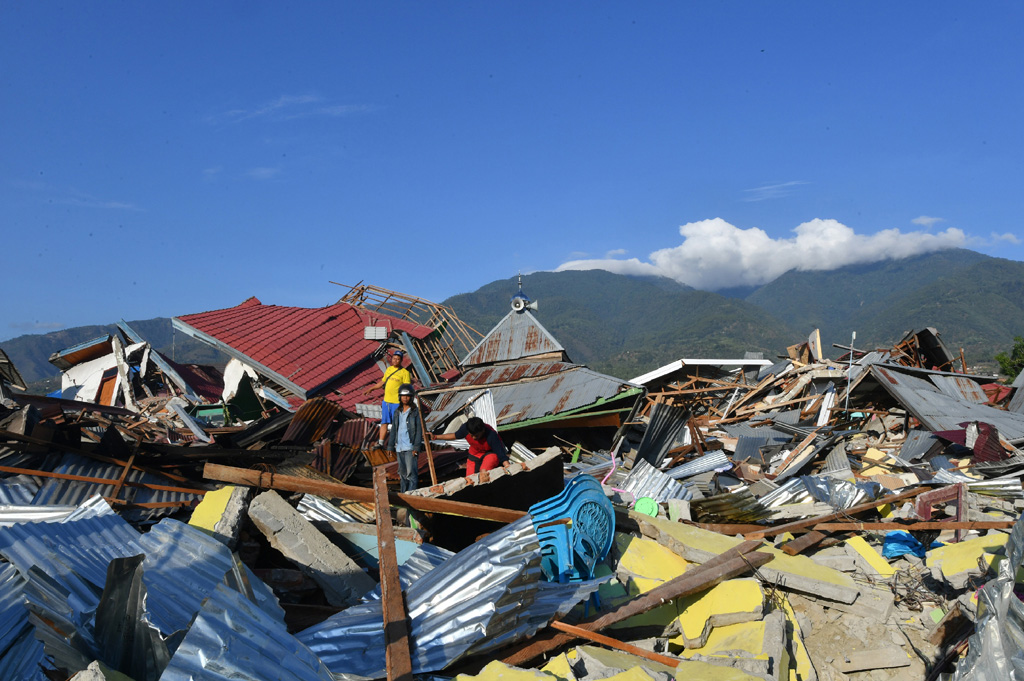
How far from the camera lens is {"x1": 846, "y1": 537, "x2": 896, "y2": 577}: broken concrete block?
567cm

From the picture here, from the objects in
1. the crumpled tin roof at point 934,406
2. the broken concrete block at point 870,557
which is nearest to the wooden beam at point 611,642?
the broken concrete block at point 870,557

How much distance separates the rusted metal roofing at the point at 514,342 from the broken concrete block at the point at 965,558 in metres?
10.7

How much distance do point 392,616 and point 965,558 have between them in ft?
17.0

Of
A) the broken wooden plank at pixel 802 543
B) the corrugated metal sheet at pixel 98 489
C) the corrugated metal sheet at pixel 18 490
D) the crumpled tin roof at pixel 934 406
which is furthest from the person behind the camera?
the crumpled tin roof at pixel 934 406

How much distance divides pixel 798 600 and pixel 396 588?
332 centimetres

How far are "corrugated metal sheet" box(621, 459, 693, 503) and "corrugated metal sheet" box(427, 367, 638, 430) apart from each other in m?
2.85

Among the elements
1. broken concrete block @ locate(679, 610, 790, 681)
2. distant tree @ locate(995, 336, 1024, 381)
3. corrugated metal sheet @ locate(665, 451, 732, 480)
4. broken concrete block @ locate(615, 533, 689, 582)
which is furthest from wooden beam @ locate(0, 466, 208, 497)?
distant tree @ locate(995, 336, 1024, 381)

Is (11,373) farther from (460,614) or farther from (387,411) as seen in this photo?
(460,614)

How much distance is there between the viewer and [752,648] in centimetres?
385

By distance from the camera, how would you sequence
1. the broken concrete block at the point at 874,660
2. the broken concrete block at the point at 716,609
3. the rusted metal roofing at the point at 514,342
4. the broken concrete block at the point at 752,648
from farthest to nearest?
1. the rusted metal roofing at the point at 514,342
2. the broken concrete block at the point at 874,660
3. the broken concrete block at the point at 716,609
4. the broken concrete block at the point at 752,648

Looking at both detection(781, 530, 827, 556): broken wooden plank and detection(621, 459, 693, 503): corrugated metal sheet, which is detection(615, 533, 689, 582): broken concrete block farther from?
detection(621, 459, 693, 503): corrugated metal sheet

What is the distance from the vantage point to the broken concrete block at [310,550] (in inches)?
178

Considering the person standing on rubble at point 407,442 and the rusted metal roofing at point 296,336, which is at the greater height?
the rusted metal roofing at point 296,336

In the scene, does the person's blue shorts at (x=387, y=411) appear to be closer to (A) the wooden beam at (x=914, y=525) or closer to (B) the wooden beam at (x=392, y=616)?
(B) the wooden beam at (x=392, y=616)
